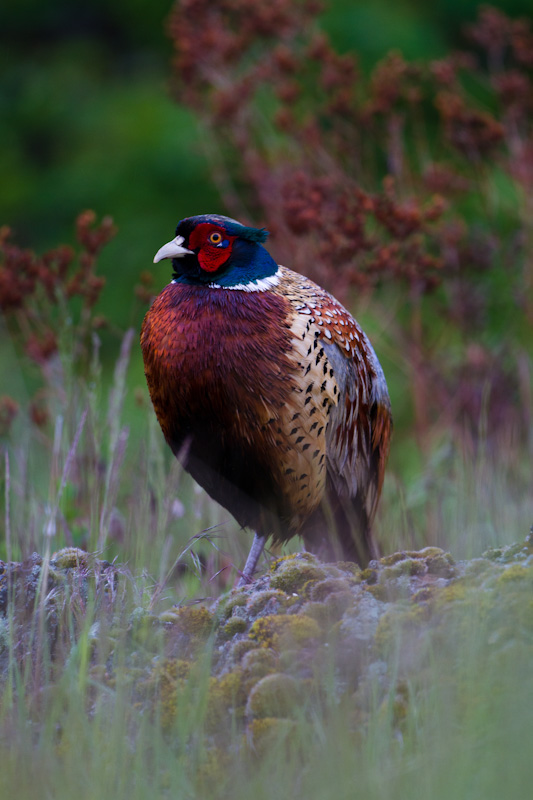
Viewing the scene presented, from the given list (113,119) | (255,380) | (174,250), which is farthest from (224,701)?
(113,119)

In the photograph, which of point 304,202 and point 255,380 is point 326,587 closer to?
point 255,380

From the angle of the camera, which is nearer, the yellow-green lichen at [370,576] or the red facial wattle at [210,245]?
the yellow-green lichen at [370,576]

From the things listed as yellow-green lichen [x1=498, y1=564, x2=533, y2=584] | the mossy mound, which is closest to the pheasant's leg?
the mossy mound

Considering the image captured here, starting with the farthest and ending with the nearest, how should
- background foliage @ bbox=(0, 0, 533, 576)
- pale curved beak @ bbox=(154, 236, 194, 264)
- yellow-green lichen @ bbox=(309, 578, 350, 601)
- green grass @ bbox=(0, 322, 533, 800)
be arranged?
background foliage @ bbox=(0, 0, 533, 576) < pale curved beak @ bbox=(154, 236, 194, 264) < yellow-green lichen @ bbox=(309, 578, 350, 601) < green grass @ bbox=(0, 322, 533, 800)

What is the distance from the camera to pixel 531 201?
5.54m

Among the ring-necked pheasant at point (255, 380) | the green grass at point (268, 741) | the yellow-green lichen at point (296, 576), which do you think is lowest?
the green grass at point (268, 741)

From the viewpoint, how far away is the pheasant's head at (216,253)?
3.12 m

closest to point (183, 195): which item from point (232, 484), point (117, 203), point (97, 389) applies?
point (117, 203)

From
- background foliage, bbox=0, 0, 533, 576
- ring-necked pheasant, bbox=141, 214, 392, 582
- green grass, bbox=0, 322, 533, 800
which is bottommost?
green grass, bbox=0, 322, 533, 800

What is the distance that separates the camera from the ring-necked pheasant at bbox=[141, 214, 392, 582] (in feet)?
9.66

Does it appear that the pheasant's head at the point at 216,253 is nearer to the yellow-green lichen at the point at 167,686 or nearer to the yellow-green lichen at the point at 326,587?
the yellow-green lichen at the point at 326,587

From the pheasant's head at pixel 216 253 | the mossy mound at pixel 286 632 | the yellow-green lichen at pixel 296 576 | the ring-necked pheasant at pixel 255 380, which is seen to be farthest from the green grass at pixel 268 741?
the pheasant's head at pixel 216 253

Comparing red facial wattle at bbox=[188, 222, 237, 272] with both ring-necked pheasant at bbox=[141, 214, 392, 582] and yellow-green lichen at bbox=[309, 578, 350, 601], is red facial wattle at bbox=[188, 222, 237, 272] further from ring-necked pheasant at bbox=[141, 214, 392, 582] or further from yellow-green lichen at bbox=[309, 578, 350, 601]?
yellow-green lichen at bbox=[309, 578, 350, 601]

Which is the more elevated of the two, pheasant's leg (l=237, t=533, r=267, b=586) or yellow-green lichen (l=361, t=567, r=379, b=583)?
pheasant's leg (l=237, t=533, r=267, b=586)
